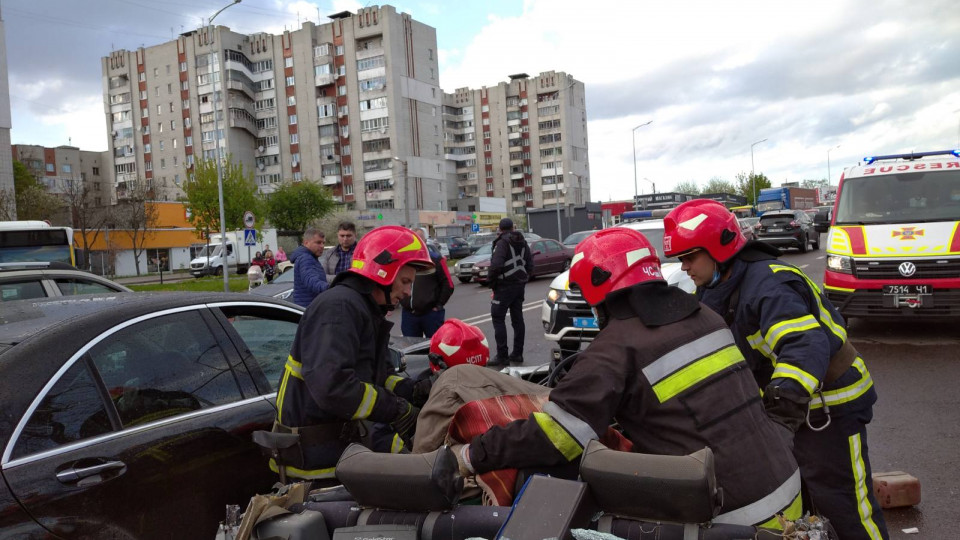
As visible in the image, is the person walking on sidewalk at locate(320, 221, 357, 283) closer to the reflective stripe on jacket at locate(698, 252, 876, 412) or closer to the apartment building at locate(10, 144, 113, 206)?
the reflective stripe on jacket at locate(698, 252, 876, 412)

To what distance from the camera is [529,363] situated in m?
9.41

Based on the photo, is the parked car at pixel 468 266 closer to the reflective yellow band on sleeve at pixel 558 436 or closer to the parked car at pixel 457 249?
the parked car at pixel 457 249

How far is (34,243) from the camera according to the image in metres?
11.6

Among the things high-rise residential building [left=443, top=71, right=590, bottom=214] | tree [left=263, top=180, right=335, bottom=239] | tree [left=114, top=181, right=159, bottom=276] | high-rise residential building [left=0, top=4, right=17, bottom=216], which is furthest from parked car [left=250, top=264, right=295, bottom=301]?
high-rise residential building [left=443, top=71, right=590, bottom=214]

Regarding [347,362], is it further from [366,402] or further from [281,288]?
[281,288]

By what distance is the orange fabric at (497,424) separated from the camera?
→ 2.44 m

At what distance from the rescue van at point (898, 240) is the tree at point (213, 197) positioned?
40106 millimetres

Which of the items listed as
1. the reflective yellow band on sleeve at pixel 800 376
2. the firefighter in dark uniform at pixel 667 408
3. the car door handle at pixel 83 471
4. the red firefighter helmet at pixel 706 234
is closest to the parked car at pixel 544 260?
the red firefighter helmet at pixel 706 234

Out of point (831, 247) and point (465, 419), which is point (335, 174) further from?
point (465, 419)

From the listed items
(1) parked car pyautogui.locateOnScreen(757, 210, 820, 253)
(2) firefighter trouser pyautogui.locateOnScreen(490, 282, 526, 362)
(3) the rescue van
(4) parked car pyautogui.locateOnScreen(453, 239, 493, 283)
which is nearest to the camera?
(3) the rescue van

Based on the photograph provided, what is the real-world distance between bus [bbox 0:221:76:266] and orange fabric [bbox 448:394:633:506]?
11.1m

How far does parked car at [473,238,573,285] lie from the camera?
24109mm

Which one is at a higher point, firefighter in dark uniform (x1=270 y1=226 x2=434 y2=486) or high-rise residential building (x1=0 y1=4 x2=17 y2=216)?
high-rise residential building (x1=0 y1=4 x2=17 y2=216)

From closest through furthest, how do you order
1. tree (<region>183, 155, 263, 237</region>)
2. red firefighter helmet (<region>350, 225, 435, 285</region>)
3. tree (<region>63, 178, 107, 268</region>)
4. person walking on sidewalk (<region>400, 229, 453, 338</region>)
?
red firefighter helmet (<region>350, 225, 435, 285</region>) < person walking on sidewalk (<region>400, 229, 453, 338</region>) < tree (<region>63, 178, 107, 268</region>) < tree (<region>183, 155, 263, 237</region>)
